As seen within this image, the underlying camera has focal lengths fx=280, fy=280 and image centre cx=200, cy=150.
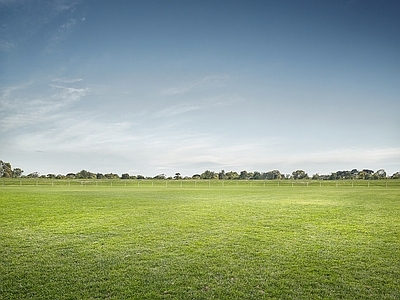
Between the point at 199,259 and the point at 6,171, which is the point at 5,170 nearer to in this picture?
the point at 6,171

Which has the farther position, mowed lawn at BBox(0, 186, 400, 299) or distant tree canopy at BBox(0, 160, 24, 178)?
distant tree canopy at BBox(0, 160, 24, 178)

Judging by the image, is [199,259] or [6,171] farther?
[6,171]

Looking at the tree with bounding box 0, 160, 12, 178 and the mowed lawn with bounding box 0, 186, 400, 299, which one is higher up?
the tree with bounding box 0, 160, 12, 178

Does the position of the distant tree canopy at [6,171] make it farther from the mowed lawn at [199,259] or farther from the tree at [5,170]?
the mowed lawn at [199,259]

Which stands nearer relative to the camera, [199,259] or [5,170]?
[199,259]

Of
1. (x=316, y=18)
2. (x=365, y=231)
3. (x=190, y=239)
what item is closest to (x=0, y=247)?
(x=190, y=239)

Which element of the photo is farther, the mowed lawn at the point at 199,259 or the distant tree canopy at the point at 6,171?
the distant tree canopy at the point at 6,171

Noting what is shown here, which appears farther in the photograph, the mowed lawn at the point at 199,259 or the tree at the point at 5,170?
the tree at the point at 5,170

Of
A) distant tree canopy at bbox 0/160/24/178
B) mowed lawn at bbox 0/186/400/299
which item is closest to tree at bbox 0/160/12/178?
distant tree canopy at bbox 0/160/24/178

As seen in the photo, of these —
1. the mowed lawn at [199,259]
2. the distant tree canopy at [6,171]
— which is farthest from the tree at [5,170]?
the mowed lawn at [199,259]

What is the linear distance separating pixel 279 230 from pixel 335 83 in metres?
32.4

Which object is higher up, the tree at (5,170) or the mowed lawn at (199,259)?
the tree at (5,170)

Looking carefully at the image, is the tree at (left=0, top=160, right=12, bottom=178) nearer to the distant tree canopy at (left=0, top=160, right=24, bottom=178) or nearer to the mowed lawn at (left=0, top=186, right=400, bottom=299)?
the distant tree canopy at (left=0, top=160, right=24, bottom=178)

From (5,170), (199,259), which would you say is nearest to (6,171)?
(5,170)
